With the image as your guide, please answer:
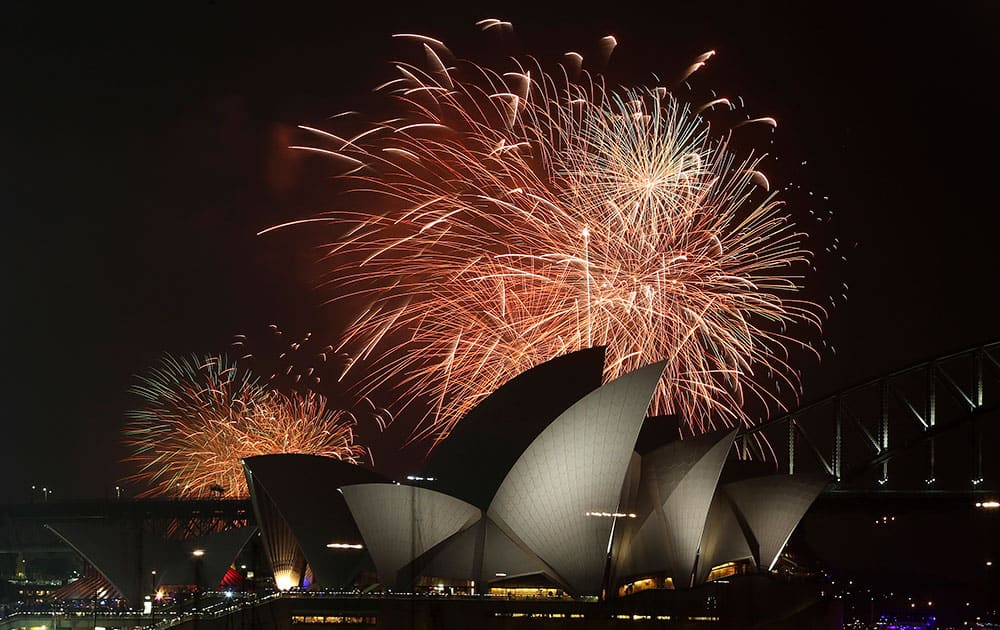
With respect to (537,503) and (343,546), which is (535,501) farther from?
(343,546)

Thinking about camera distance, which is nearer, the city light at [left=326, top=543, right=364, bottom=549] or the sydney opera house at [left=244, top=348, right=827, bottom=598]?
the sydney opera house at [left=244, top=348, right=827, bottom=598]

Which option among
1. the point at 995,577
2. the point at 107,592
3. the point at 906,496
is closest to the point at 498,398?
the point at 107,592

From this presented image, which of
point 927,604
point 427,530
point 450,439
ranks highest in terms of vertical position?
point 450,439

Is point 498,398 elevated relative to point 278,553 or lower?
elevated

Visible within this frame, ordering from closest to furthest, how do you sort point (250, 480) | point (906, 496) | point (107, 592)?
point (250, 480) → point (107, 592) → point (906, 496)

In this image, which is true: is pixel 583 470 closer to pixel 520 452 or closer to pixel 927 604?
pixel 520 452

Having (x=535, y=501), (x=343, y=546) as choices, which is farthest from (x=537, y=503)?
(x=343, y=546)

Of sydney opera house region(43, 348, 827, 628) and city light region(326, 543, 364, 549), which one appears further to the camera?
city light region(326, 543, 364, 549)

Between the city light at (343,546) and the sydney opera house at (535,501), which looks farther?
the city light at (343,546)
